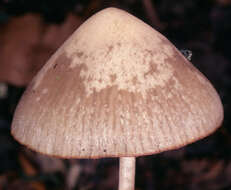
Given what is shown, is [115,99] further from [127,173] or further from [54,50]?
[54,50]

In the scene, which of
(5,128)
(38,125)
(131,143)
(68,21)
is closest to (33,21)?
(68,21)

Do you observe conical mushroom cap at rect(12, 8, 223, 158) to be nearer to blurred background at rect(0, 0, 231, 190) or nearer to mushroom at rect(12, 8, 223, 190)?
mushroom at rect(12, 8, 223, 190)

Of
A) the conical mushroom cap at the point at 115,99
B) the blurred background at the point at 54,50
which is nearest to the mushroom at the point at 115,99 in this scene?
the conical mushroom cap at the point at 115,99

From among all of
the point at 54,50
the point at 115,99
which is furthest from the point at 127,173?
the point at 54,50

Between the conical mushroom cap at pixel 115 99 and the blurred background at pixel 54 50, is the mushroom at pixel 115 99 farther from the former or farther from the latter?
the blurred background at pixel 54 50

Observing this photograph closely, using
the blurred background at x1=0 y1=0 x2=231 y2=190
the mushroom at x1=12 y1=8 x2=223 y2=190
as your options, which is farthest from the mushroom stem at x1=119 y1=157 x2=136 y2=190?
the blurred background at x1=0 y1=0 x2=231 y2=190

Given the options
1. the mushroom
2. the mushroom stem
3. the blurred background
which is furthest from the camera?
the blurred background

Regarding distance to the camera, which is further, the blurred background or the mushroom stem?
the blurred background

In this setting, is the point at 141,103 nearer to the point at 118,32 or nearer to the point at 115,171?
the point at 118,32
